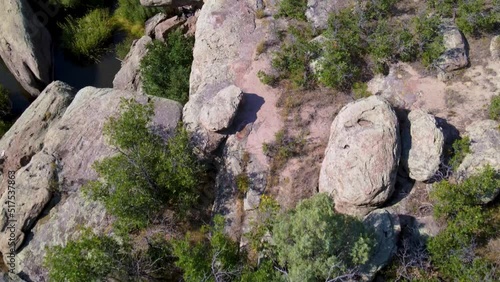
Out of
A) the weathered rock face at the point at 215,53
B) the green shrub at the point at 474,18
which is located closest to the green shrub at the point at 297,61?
the weathered rock face at the point at 215,53

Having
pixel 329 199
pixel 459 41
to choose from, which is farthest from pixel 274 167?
pixel 459 41

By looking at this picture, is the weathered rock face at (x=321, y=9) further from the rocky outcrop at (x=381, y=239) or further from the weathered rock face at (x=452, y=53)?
the rocky outcrop at (x=381, y=239)

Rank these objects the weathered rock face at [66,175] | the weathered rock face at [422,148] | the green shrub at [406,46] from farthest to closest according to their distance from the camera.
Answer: the green shrub at [406,46] → the weathered rock face at [66,175] → the weathered rock face at [422,148]

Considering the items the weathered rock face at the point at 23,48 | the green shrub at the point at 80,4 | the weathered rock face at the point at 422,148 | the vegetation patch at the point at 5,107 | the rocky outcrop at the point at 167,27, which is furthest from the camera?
the green shrub at the point at 80,4

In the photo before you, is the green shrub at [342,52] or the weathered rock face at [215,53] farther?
the weathered rock face at [215,53]

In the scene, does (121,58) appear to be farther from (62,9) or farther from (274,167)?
(274,167)

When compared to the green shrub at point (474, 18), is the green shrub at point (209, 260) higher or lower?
higher
